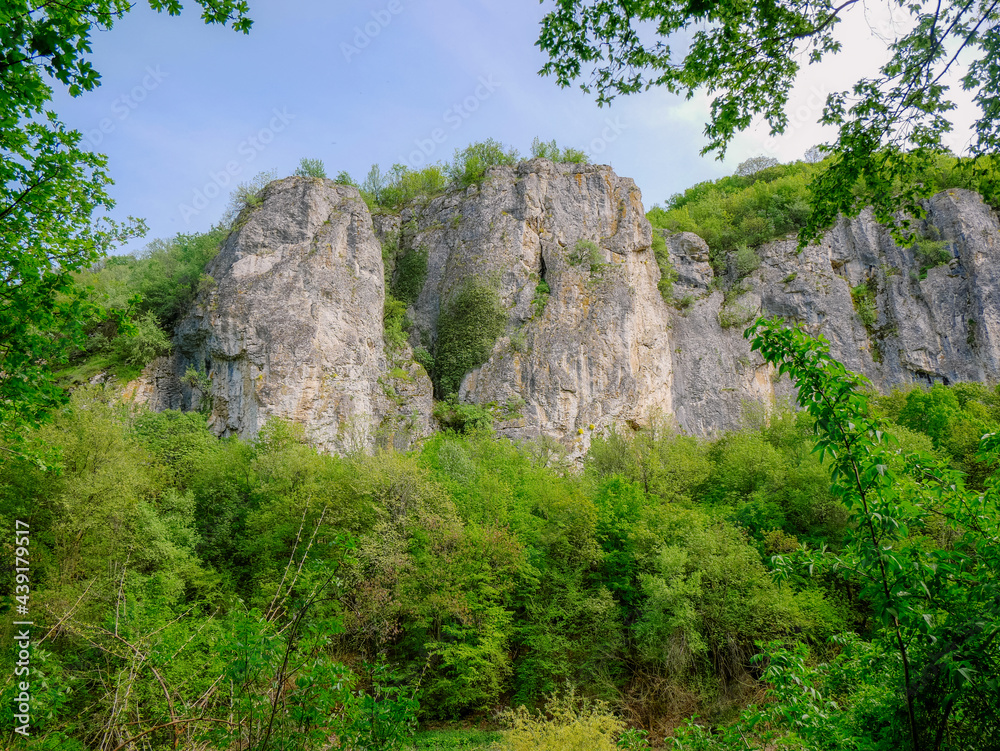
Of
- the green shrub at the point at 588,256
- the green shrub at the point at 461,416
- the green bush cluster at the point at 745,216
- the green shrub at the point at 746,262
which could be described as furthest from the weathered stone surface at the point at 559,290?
the green bush cluster at the point at 745,216

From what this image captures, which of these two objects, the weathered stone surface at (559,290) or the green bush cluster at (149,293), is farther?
the weathered stone surface at (559,290)

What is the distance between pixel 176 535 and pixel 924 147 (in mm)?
22409

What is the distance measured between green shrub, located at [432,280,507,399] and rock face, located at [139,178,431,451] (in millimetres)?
1591

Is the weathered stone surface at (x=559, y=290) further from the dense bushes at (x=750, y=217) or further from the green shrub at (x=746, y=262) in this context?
the dense bushes at (x=750, y=217)

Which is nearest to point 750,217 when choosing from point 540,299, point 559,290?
point 559,290

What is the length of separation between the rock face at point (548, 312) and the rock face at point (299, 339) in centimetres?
11

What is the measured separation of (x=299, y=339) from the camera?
3128 cm

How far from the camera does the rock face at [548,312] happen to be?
31.3 m

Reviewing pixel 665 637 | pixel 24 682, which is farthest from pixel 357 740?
pixel 665 637

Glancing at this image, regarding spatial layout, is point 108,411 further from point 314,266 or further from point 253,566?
point 314,266

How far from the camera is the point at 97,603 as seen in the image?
14.9m

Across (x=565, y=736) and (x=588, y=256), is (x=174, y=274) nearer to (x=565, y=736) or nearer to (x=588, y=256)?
(x=588, y=256)

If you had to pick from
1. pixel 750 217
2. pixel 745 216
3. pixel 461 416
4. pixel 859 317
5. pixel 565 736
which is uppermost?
pixel 745 216

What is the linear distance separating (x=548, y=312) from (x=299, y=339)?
15.7 metres
